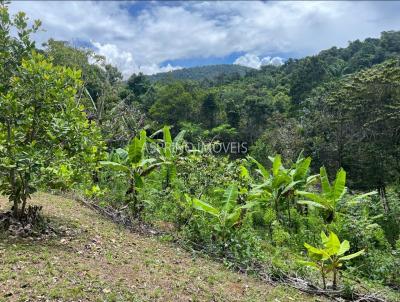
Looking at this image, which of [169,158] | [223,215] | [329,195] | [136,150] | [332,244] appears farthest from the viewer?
[169,158]

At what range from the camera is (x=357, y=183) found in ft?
72.0

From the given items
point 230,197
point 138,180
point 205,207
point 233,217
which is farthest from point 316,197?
point 138,180

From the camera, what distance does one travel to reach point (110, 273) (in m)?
5.16

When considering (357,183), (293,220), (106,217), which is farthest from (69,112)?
(357,183)

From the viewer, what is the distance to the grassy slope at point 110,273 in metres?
4.44

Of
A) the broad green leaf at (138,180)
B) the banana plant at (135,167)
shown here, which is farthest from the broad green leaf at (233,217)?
the broad green leaf at (138,180)

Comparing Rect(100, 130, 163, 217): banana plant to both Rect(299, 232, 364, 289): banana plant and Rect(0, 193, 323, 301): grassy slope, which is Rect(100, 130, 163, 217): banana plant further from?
Rect(299, 232, 364, 289): banana plant

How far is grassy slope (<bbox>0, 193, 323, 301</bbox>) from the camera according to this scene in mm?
4438

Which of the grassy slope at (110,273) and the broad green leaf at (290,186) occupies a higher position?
the broad green leaf at (290,186)

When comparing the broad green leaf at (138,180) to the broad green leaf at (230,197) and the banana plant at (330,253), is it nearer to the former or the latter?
the broad green leaf at (230,197)

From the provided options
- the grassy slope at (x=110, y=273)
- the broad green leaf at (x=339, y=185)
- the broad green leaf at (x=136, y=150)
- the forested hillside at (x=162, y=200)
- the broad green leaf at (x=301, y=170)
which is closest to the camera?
the grassy slope at (x=110, y=273)

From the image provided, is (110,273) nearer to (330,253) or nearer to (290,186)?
(330,253)

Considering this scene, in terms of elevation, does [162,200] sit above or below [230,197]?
below

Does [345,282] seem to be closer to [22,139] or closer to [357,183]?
[22,139]
